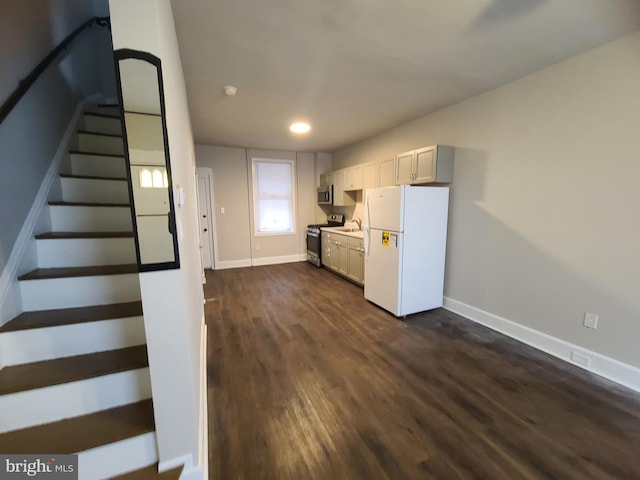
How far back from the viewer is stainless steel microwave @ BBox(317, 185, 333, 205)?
5.78m

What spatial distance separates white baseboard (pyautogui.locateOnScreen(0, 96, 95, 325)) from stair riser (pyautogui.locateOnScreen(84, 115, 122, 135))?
61cm

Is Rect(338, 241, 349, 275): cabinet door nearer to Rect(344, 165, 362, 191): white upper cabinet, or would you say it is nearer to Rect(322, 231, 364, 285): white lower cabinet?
Rect(322, 231, 364, 285): white lower cabinet

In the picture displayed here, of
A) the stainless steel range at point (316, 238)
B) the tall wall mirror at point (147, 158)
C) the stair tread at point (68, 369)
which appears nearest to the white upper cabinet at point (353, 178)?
the stainless steel range at point (316, 238)

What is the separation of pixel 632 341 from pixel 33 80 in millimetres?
4666

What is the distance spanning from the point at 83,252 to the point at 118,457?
4.24 ft

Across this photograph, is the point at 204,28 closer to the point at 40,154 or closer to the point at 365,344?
the point at 40,154

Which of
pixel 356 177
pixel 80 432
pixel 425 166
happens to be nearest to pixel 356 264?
pixel 356 177

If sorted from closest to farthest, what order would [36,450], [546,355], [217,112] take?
[36,450], [546,355], [217,112]

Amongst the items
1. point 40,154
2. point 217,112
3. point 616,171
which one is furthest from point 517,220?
point 40,154

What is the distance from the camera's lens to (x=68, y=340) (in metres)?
1.44

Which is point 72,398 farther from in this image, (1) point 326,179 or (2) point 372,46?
(1) point 326,179

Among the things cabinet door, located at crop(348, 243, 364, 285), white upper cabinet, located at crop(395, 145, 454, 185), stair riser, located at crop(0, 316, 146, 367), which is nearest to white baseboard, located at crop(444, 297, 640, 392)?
cabinet door, located at crop(348, 243, 364, 285)

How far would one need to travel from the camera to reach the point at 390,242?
3.21 meters

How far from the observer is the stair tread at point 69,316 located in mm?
1386
